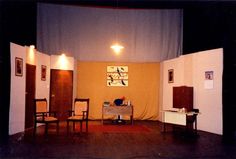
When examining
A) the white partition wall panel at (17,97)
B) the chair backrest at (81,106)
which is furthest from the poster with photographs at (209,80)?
the white partition wall panel at (17,97)

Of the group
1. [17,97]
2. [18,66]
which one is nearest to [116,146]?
[17,97]

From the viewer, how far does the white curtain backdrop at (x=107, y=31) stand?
35.5 ft

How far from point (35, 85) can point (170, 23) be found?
534 cm

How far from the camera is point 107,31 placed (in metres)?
11.2

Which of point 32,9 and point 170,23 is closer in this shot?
point 32,9

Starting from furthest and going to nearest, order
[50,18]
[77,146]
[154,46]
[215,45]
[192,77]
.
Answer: [154,46], [50,18], [192,77], [215,45], [77,146]

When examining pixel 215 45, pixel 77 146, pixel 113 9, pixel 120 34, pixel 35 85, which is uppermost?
pixel 113 9

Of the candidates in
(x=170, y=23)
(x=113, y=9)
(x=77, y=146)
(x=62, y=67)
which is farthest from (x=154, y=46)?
(x=77, y=146)

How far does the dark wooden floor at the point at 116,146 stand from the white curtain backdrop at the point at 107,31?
3.81m

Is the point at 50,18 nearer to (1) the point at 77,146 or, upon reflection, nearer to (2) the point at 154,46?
(2) the point at 154,46

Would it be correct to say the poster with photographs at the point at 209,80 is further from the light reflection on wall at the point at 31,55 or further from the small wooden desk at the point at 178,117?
the light reflection on wall at the point at 31,55

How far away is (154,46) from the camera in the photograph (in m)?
11.4

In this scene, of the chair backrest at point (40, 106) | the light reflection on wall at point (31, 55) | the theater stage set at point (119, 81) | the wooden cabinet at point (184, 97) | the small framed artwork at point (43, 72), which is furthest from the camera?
the small framed artwork at point (43, 72)

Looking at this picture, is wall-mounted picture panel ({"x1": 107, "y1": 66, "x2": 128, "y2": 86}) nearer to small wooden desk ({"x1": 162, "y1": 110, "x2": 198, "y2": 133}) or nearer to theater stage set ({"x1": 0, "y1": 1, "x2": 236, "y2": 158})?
theater stage set ({"x1": 0, "y1": 1, "x2": 236, "y2": 158})
